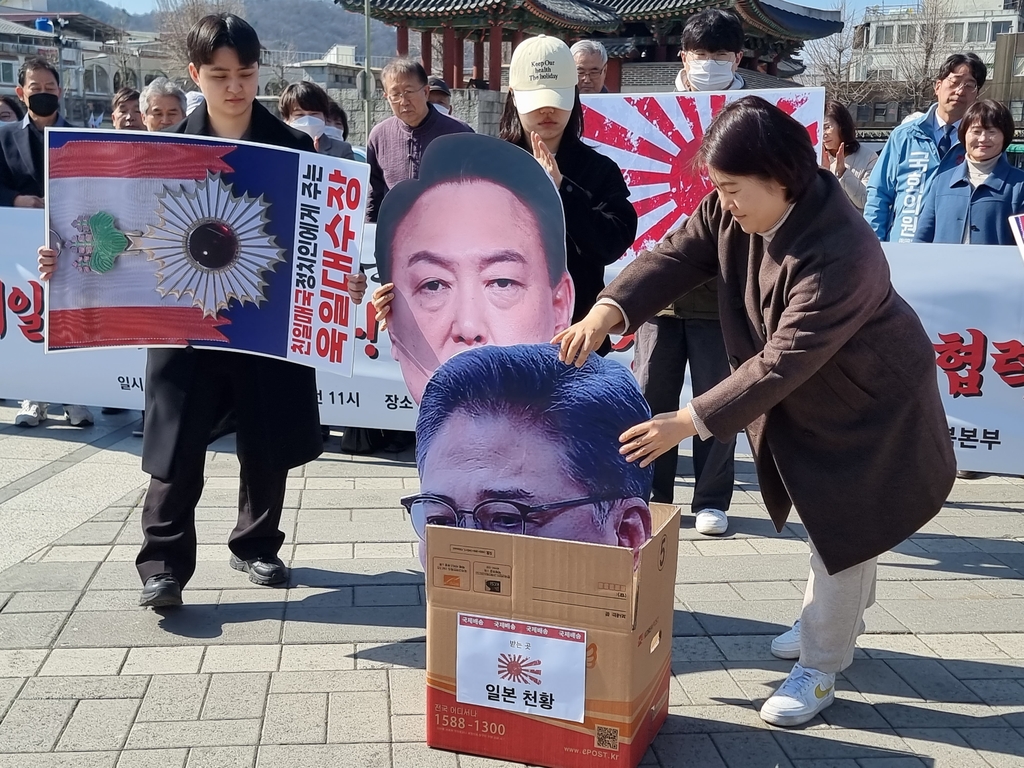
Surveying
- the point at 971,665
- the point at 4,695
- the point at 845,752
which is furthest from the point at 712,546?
the point at 4,695

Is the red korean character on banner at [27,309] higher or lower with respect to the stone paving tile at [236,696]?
higher

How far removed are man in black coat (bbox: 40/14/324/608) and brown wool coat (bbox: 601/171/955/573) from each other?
1.31m

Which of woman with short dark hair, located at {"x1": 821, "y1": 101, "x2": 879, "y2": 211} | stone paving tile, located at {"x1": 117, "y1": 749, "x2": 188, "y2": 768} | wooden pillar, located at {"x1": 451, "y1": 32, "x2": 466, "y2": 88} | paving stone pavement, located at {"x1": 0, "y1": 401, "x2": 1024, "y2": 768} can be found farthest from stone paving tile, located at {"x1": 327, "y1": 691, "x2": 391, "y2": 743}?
wooden pillar, located at {"x1": 451, "y1": 32, "x2": 466, "y2": 88}

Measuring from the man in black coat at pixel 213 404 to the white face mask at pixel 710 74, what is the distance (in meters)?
1.92

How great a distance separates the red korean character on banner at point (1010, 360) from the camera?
15.9ft

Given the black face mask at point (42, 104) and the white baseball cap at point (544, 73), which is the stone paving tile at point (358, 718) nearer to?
the white baseball cap at point (544, 73)

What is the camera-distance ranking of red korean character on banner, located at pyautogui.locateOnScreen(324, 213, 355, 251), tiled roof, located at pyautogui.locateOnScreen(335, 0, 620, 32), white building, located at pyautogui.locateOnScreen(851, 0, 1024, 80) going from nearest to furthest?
red korean character on banner, located at pyautogui.locateOnScreen(324, 213, 355, 251) < tiled roof, located at pyautogui.locateOnScreen(335, 0, 620, 32) < white building, located at pyautogui.locateOnScreen(851, 0, 1024, 80)

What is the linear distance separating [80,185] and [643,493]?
2.02 metres

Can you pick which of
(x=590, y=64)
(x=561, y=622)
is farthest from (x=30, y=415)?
(x=561, y=622)

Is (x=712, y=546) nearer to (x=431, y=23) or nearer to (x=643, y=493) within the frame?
(x=643, y=493)

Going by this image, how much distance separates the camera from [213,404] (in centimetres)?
343

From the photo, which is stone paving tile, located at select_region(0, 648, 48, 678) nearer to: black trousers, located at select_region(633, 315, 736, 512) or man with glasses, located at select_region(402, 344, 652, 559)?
man with glasses, located at select_region(402, 344, 652, 559)

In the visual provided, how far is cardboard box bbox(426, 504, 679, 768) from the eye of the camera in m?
2.33

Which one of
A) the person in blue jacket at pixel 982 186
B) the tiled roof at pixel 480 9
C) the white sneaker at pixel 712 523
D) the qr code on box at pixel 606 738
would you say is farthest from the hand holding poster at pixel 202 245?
the tiled roof at pixel 480 9
